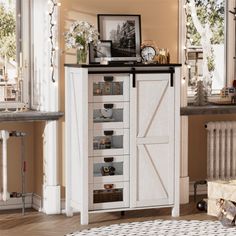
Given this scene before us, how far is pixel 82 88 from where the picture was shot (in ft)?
20.3

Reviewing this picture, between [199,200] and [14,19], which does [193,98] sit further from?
[14,19]

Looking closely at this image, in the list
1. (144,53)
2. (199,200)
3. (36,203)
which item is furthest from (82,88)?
(199,200)

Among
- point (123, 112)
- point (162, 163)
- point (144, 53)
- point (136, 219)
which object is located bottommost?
point (136, 219)

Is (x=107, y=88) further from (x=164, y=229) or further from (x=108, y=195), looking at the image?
(x=164, y=229)

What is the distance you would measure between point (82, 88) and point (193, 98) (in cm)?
162

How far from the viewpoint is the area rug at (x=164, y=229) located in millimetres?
5949

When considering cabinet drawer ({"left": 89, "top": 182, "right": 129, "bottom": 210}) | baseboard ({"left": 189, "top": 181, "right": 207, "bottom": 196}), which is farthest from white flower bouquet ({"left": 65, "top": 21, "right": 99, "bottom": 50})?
baseboard ({"left": 189, "top": 181, "right": 207, "bottom": 196})

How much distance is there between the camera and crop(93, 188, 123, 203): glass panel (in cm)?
639

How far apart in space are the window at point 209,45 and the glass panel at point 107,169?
4.60 ft

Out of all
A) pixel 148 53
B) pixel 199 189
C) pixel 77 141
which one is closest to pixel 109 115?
pixel 77 141

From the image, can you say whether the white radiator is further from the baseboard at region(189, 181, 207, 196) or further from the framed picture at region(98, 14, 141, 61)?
the framed picture at region(98, 14, 141, 61)

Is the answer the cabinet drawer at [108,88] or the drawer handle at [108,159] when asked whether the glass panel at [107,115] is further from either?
the drawer handle at [108,159]

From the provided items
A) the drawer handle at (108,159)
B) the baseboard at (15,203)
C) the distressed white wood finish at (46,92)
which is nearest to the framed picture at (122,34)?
the distressed white wood finish at (46,92)

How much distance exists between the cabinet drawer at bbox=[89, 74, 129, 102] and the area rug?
106cm
